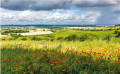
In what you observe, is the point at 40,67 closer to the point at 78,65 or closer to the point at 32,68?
the point at 32,68

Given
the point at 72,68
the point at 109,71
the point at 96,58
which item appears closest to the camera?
the point at 109,71

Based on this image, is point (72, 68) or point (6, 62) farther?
point (6, 62)

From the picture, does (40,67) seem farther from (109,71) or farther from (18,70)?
(109,71)

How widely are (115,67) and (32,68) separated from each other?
3935 millimetres

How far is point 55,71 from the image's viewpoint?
551 cm

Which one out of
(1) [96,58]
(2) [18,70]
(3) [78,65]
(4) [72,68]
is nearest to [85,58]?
(1) [96,58]

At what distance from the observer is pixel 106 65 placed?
5.95m

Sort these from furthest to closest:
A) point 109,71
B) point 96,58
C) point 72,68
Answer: point 96,58, point 72,68, point 109,71

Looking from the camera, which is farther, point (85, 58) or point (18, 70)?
point (85, 58)

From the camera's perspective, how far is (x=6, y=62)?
6.91 m

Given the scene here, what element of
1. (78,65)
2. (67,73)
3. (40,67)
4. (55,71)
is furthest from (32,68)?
(78,65)

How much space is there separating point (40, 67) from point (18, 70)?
1006 millimetres

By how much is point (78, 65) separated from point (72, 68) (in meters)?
0.48

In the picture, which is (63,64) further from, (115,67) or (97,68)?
(115,67)
